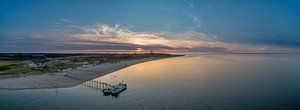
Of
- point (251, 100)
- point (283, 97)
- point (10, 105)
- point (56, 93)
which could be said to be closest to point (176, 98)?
point (251, 100)

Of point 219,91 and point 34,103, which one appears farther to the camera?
point 219,91

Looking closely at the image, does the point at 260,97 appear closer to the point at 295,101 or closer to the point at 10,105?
the point at 295,101

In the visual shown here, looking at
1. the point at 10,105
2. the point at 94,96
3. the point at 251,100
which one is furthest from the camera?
the point at 94,96

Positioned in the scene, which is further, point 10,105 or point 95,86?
point 95,86

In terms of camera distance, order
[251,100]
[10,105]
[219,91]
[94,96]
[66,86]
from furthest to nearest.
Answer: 1. [66,86]
2. [219,91]
3. [94,96]
4. [251,100]
5. [10,105]

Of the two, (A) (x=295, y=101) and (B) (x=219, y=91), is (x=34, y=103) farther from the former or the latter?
(A) (x=295, y=101)

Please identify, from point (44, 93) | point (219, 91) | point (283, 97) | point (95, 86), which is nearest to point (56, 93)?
point (44, 93)

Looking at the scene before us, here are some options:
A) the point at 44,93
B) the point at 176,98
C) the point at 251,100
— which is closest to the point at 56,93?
the point at 44,93

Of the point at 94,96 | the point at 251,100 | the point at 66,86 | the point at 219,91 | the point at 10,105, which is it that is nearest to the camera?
the point at 10,105
